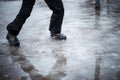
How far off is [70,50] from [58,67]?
0.76m

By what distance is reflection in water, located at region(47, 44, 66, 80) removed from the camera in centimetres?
396

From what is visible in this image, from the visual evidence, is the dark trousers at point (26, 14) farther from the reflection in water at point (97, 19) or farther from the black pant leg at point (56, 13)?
the reflection in water at point (97, 19)

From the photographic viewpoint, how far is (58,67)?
14.2ft

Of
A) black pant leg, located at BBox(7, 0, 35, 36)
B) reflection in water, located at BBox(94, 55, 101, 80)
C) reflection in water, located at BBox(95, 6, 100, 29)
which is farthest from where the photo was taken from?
reflection in water, located at BBox(95, 6, 100, 29)

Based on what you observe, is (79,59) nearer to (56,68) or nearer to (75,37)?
(56,68)

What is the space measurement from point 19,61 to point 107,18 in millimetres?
3093

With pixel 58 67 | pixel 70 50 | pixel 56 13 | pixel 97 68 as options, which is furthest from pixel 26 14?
pixel 97 68

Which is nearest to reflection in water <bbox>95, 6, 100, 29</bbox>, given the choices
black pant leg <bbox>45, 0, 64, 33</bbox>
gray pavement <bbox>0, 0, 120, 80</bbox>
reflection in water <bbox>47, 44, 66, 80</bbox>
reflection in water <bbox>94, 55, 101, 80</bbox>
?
gray pavement <bbox>0, 0, 120, 80</bbox>

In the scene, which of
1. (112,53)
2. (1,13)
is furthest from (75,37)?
(1,13)

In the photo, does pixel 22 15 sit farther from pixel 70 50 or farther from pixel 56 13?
pixel 70 50

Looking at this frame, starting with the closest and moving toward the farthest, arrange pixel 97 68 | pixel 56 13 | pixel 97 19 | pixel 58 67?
pixel 97 68 < pixel 58 67 < pixel 56 13 < pixel 97 19

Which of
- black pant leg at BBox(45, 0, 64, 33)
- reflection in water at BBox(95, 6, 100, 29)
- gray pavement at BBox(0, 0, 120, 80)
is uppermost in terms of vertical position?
black pant leg at BBox(45, 0, 64, 33)

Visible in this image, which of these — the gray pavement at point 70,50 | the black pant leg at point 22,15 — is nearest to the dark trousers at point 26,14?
the black pant leg at point 22,15

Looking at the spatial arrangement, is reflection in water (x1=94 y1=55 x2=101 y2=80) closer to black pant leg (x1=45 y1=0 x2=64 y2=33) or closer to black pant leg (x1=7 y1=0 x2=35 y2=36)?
black pant leg (x1=45 y1=0 x2=64 y2=33)
